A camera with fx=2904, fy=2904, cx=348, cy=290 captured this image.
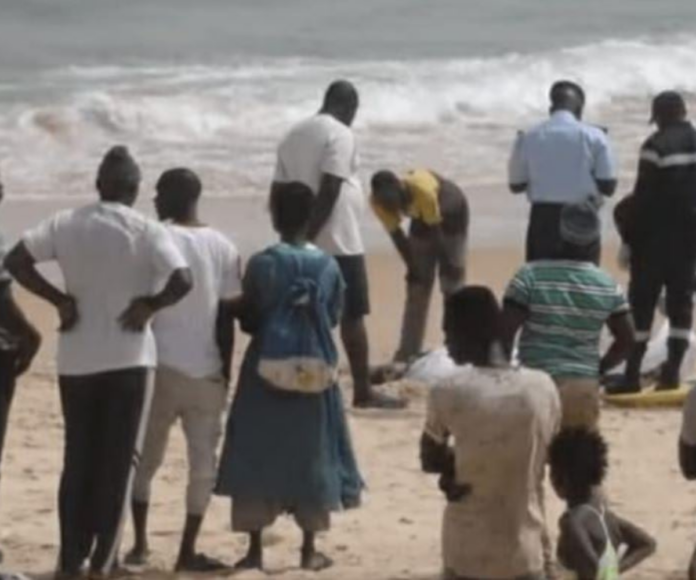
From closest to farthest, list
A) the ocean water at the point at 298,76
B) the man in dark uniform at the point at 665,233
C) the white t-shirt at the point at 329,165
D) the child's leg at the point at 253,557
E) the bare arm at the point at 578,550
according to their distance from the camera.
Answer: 1. the bare arm at the point at 578,550
2. the child's leg at the point at 253,557
3. the white t-shirt at the point at 329,165
4. the man in dark uniform at the point at 665,233
5. the ocean water at the point at 298,76

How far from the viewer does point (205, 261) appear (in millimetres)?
10180

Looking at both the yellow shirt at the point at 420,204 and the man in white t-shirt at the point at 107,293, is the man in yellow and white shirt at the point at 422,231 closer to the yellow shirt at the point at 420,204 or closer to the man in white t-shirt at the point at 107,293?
the yellow shirt at the point at 420,204

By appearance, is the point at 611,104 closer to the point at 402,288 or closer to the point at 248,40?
the point at 248,40

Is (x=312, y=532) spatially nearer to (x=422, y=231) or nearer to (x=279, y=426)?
(x=279, y=426)

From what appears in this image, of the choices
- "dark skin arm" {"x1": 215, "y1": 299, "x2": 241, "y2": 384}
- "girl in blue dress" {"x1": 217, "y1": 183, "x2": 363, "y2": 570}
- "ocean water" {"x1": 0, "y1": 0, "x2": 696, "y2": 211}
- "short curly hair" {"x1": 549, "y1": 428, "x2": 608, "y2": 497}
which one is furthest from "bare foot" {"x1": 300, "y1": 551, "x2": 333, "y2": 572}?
"ocean water" {"x1": 0, "y1": 0, "x2": 696, "y2": 211}

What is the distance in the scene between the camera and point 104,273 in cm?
980

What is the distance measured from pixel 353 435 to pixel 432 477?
89cm

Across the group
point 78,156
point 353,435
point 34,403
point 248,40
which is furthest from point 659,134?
point 248,40

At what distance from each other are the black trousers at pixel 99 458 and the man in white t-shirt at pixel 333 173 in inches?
108

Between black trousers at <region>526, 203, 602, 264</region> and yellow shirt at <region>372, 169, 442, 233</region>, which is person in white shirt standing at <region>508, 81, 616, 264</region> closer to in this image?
black trousers at <region>526, 203, 602, 264</region>

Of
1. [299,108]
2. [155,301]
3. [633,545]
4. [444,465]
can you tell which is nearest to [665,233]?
[155,301]

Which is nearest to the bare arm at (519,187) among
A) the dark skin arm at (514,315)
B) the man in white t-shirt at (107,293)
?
Result: the dark skin arm at (514,315)

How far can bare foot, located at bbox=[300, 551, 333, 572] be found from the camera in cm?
1045

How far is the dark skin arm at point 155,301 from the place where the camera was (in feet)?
32.0
